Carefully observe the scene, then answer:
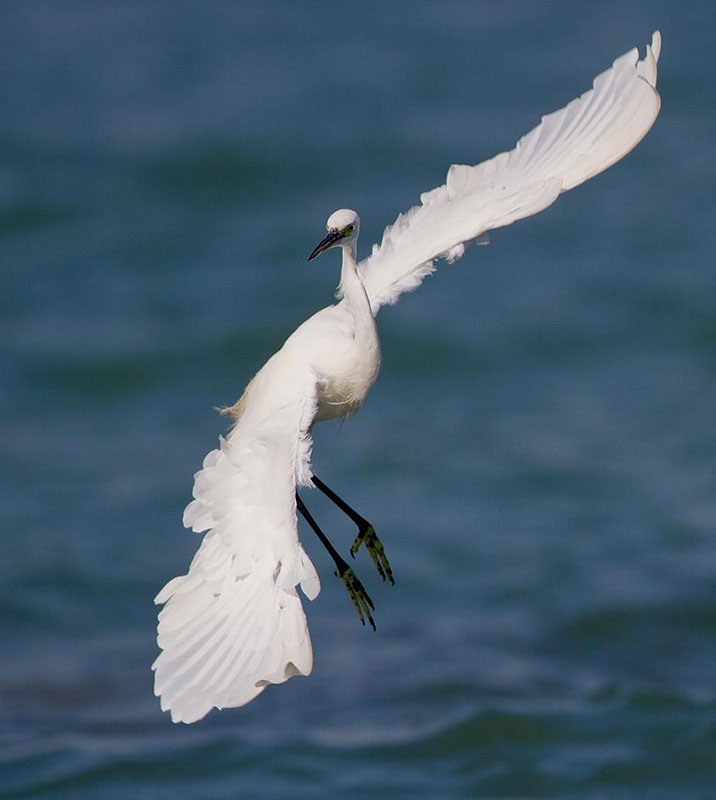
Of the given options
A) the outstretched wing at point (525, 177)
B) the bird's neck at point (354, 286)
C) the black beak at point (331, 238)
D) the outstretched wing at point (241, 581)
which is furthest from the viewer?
the outstretched wing at point (525, 177)

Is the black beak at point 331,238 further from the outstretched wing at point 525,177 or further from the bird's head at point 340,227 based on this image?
the outstretched wing at point 525,177

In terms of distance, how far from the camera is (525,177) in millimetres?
8344

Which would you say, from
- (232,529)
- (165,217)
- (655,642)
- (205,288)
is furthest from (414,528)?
(232,529)

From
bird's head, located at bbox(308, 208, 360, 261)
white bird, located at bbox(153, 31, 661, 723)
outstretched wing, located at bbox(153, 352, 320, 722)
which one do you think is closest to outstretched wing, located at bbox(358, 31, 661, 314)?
white bird, located at bbox(153, 31, 661, 723)

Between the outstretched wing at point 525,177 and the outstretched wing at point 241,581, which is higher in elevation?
the outstretched wing at point 525,177

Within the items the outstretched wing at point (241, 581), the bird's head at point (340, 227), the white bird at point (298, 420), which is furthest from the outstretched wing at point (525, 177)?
the outstretched wing at point (241, 581)

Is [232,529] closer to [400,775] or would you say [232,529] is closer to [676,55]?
[400,775]

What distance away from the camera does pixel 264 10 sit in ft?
85.9

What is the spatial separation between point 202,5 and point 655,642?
13701 mm

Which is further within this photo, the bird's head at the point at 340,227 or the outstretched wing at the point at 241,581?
the bird's head at the point at 340,227

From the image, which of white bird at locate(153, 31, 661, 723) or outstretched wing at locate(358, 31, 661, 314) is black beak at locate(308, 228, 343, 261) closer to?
white bird at locate(153, 31, 661, 723)

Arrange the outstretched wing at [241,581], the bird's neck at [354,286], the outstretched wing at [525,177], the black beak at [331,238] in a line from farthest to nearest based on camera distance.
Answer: the outstretched wing at [525,177]
the bird's neck at [354,286]
the black beak at [331,238]
the outstretched wing at [241,581]

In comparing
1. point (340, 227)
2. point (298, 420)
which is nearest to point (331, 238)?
point (340, 227)

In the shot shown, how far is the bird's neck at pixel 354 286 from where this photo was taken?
7570 millimetres
